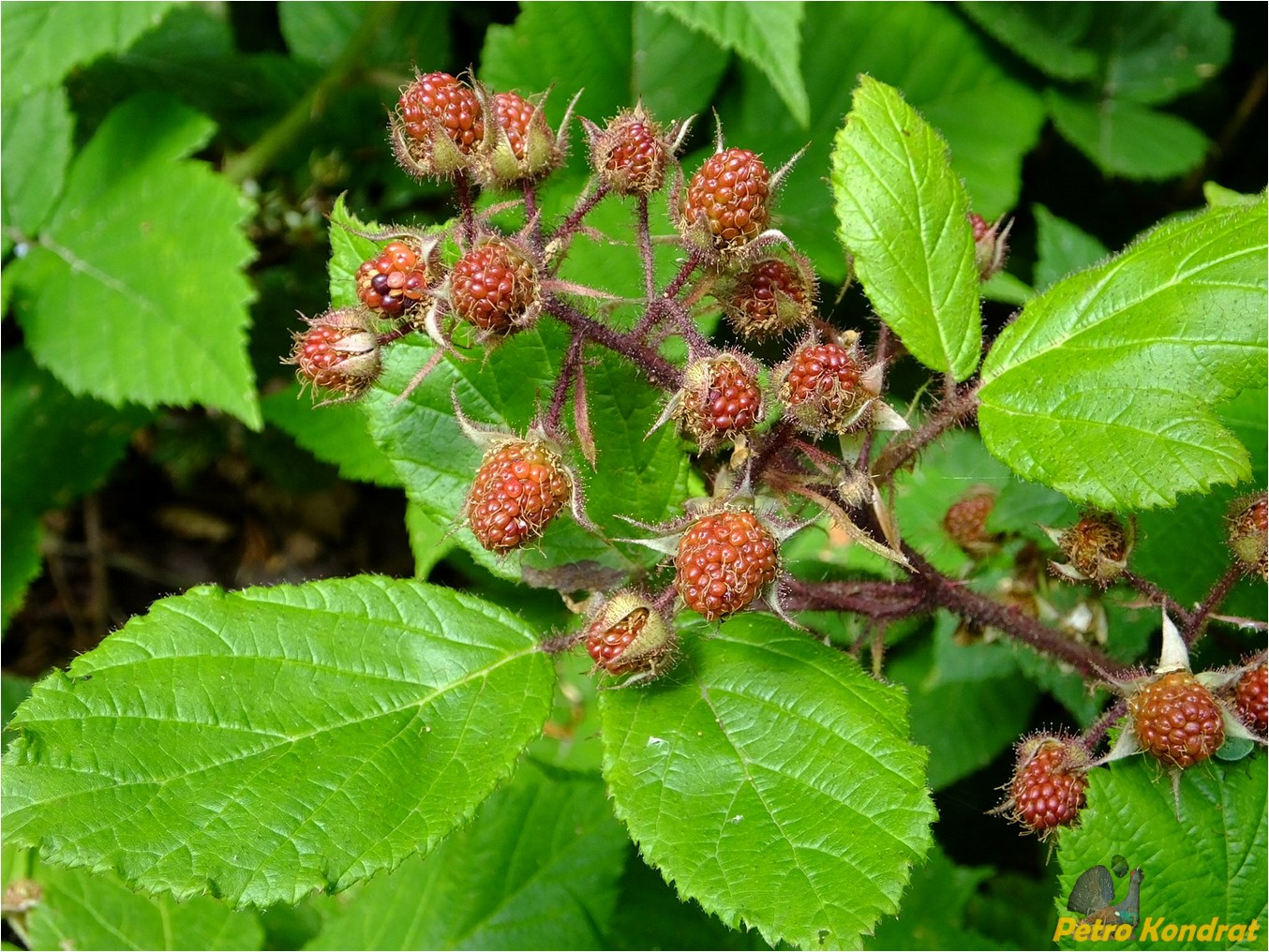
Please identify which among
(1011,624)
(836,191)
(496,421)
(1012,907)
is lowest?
(1012,907)

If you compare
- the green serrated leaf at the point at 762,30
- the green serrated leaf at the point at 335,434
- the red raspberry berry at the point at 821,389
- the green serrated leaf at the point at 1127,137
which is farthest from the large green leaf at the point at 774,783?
the green serrated leaf at the point at 1127,137

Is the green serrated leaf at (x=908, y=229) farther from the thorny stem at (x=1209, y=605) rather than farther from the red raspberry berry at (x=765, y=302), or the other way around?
the thorny stem at (x=1209, y=605)

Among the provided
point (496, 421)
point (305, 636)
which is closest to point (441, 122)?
point (496, 421)

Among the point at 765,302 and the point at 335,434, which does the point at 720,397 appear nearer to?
the point at 765,302

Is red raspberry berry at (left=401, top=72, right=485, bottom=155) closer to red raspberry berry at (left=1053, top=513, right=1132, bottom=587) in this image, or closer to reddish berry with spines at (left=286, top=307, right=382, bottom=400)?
reddish berry with spines at (left=286, top=307, right=382, bottom=400)

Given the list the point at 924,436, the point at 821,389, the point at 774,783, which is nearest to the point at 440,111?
the point at 821,389

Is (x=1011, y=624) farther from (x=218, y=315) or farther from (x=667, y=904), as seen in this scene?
(x=218, y=315)
